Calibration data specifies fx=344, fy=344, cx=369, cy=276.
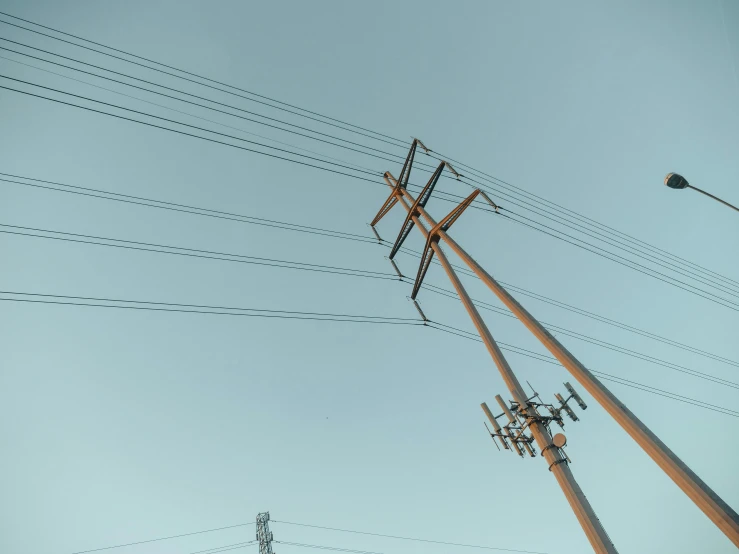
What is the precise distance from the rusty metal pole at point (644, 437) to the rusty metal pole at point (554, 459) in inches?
46.6

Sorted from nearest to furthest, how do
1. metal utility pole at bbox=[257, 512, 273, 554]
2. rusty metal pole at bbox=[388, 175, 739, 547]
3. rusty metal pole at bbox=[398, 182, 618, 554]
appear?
1. rusty metal pole at bbox=[388, 175, 739, 547]
2. rusty metal pole at bbox=[398, 182, 618, 554]
3. metal utility pole at bbox=[257, 512, 273, 554]

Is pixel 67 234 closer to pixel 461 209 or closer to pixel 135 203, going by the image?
pixel 135 203

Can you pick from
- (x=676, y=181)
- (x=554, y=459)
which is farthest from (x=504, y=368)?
(x=676, y=181)

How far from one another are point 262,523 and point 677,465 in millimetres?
32595

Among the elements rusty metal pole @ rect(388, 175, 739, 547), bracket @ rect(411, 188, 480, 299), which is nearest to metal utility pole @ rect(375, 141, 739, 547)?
rusty metal pole @ rect(388, 175, 739, 547)

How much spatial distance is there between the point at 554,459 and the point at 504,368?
2053 mm

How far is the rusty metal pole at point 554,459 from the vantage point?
5613mm

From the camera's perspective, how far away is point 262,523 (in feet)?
93.9

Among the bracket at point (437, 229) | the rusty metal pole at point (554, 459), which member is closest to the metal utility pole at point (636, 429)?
the rusty metal pole at point (554, 459)

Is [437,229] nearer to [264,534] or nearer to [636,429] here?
[636,429]

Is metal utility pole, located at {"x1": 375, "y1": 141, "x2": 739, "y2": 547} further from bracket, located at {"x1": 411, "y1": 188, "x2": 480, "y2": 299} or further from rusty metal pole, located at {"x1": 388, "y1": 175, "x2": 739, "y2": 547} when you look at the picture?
bracket, located at {"x1": 411, "y1": 188, "x2": 480, "y2": 299}

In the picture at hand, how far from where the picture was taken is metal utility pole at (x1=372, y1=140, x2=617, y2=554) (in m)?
5.72

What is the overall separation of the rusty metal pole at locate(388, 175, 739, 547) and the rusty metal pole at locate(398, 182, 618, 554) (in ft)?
3.88

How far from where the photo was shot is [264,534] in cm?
2822
